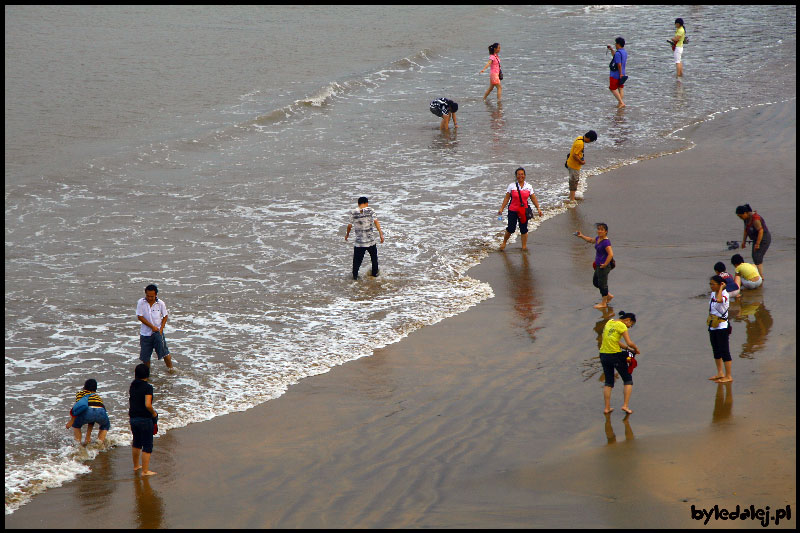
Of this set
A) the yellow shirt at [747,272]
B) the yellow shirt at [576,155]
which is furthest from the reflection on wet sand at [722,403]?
the yellow shirt at [576,155]

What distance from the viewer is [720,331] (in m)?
9.38

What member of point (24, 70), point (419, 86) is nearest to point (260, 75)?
point (419, 86)

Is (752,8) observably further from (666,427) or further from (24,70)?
(666,427)

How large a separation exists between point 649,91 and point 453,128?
744 cm

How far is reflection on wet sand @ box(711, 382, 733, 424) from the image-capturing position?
28.0ft

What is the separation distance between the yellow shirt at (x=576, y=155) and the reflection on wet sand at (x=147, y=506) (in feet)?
35.3

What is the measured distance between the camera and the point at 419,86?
2986 cm

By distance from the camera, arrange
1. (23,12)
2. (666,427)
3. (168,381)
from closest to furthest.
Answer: (666,427) → (168,381) → (23,12)

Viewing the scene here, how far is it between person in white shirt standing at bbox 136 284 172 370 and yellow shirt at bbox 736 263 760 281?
792 centimetres

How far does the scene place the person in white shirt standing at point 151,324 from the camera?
10.5 m

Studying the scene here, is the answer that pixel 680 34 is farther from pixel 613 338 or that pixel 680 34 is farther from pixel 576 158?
pixel 613 338

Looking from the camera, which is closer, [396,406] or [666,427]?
[666,427]

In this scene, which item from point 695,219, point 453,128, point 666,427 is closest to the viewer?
point 666,427

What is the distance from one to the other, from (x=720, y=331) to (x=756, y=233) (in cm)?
367
